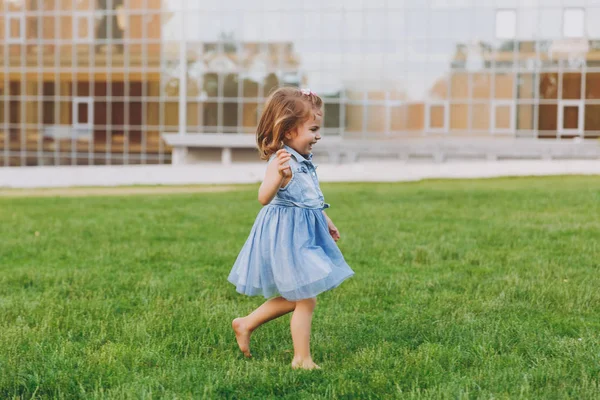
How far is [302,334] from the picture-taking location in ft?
12.6

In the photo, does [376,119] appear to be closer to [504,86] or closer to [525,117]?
[504,86]

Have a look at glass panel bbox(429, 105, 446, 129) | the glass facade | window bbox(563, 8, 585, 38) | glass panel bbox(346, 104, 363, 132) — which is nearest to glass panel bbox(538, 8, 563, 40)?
the glass facade

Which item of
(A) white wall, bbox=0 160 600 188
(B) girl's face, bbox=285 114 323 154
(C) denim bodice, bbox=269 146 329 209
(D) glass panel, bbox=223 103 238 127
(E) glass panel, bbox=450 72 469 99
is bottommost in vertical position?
(A) white wall, bbox=0 160 600 188

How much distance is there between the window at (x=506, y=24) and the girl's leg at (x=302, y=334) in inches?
1433

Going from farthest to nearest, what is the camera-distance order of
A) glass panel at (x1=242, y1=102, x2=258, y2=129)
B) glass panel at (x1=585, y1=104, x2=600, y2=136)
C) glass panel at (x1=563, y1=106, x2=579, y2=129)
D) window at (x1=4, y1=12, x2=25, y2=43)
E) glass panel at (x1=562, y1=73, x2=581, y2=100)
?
window at (x1=4, y1=12, x2=25, y2=43) < glass panel at (x1=242, y1=102, x2=258, y2=129) < glass panel at (x1=562, y1=73, x2=581, y2=100) < glass panel at (x1=563, y1=106, x2=579, y2=129) < glass panel at (x1=585, y1=104, x2=600, y2=136)

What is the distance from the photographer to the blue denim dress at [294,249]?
12.6 feet

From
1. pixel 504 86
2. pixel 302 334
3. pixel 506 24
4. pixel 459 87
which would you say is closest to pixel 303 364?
pixel 302 334

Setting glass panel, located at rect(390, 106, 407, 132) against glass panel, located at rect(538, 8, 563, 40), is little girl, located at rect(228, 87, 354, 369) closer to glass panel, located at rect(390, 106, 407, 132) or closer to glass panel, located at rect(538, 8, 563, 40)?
glass panel, located at rect(390, 106, 407, 132)

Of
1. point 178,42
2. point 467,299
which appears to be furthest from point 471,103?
point 467,299

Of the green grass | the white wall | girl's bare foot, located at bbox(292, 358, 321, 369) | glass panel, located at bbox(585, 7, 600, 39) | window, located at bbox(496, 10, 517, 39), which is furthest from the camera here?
window, located at bbox(496, 10, 517, 39)

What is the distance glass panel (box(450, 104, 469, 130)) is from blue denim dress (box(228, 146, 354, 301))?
34.7 meters

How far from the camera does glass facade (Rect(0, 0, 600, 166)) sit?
37.6m

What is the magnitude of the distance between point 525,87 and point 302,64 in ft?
34.9

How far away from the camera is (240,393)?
133 inches
